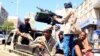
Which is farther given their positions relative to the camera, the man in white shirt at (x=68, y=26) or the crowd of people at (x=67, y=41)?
the man in white shirt at (x=68, y=26)

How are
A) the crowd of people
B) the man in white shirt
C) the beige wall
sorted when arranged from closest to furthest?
1. the crowd of people
2. the man in white shirt
3. the beige wall

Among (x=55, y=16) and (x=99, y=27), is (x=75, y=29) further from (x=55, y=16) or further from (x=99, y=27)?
(x=99, y=27)

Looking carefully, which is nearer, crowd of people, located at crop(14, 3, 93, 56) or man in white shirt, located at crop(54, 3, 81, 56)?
crowd of people, located at crop(14, 3, 93, 56)

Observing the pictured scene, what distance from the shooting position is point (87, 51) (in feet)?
29.3

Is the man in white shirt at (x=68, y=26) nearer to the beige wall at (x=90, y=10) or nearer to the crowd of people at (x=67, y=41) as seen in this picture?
the crowd of people at (x=67, y=41)

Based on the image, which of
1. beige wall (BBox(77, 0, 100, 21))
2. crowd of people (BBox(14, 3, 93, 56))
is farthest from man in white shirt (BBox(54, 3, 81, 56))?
beige wall (BBox(77, 0, 100, 21))

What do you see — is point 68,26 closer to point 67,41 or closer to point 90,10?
point 67,41

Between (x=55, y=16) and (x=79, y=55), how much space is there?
176cm

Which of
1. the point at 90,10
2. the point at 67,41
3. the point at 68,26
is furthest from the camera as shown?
the point at 90,10

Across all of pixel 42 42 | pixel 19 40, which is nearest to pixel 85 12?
pixel 19 40

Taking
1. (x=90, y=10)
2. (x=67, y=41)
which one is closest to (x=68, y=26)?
(x=67, y=41)

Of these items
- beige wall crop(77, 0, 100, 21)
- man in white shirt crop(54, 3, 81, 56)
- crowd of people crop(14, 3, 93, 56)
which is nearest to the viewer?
crowd of people crop(14, 3, 93, 56)

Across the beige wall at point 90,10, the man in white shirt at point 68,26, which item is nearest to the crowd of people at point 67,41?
the man in white shirt at point 68,26

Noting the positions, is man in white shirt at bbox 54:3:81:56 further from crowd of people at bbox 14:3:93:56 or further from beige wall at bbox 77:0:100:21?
beige wall at bbox 77:0:100:21
